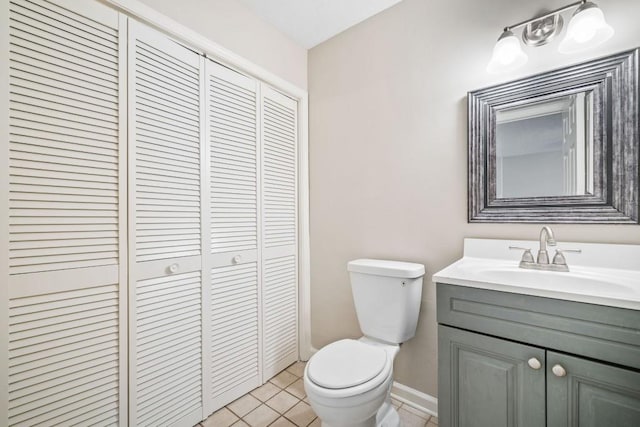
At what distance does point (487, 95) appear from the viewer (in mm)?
1394

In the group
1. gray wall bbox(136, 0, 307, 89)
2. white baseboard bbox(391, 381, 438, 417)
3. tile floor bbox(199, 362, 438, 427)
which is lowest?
tile floor bbox(199, 362, 438, 427)

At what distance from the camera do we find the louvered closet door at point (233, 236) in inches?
63.4

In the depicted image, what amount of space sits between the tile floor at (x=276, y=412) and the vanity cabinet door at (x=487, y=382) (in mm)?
565

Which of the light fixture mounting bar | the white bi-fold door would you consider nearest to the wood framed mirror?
the light fixture mounting bar

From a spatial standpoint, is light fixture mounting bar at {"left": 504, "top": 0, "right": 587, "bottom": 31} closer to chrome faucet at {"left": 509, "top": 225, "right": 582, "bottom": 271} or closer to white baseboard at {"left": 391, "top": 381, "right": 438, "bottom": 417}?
chrome faucet at {"left": 509, "top": 225, "right": 582, "bottom": 271}

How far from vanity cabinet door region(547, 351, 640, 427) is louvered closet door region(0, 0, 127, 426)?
1.64m

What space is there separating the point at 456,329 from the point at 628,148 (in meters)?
0.96

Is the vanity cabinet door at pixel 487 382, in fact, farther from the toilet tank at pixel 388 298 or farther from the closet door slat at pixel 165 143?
the closet door slat at pixel 165 143

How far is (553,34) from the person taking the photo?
1236 millimetres

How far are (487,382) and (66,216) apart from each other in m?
1.70

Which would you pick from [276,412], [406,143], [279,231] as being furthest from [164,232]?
[406,143]

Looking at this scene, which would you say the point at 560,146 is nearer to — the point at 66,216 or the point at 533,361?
the point at 533,361

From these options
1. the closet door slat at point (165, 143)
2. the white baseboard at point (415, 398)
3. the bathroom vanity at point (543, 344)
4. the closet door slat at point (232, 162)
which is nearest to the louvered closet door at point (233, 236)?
the closet door slat at point (232, 162)

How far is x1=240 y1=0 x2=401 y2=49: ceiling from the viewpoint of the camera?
1.70 metres
